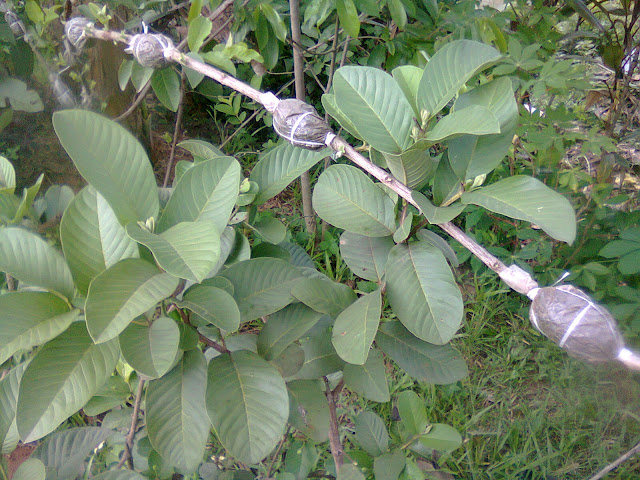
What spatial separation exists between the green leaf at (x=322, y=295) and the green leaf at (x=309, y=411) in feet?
0.54

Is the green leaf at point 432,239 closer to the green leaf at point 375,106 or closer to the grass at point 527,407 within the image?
the green leaf at point 375,106

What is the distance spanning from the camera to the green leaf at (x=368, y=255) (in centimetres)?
69

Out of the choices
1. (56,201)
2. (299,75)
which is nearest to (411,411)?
(56,201)

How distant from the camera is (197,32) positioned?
946mm

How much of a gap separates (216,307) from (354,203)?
231 mm

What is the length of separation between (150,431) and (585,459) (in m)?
1.54

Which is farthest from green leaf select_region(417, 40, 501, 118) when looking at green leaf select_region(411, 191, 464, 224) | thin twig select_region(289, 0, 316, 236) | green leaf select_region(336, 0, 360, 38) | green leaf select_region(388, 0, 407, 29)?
thin twig select_region(289, 0, 316, 236)

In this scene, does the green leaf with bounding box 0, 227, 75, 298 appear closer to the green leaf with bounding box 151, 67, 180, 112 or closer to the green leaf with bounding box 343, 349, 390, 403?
the green leaf with bounding box 343, 349, 390, 403

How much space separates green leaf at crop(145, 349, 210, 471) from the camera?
0.58 meters

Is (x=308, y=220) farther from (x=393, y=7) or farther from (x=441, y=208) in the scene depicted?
(x=441, y=208)

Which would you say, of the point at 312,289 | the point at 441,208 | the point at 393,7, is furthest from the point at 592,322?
the point at 393,7

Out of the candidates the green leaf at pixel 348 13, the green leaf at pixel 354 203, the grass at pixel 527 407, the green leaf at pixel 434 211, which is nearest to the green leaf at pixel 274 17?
A: the green leaf at pixel 348 13

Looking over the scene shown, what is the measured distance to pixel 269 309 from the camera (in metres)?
0.62

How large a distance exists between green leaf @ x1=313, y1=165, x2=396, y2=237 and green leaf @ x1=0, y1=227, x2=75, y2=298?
336 mm
